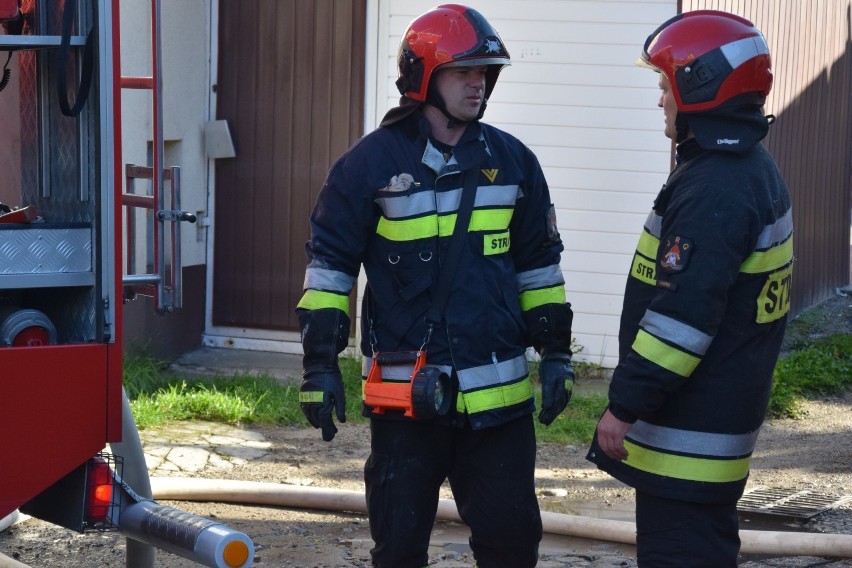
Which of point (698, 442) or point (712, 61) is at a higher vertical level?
point (712, 61)

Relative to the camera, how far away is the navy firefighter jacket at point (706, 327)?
3133 mm

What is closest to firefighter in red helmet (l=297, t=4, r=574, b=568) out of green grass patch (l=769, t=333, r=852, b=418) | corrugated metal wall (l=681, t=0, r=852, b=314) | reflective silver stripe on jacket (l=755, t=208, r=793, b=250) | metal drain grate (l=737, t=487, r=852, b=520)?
reflective silver stripe on jacket (l=755, t=208, r=793, b=250)

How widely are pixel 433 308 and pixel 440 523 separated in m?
1.87

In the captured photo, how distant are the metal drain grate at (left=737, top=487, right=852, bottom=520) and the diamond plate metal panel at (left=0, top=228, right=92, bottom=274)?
3.60 meters

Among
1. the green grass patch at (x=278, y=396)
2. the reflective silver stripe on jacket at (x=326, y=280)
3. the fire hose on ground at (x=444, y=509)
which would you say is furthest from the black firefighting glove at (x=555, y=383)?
the green grass patch at (x=278, y=396)

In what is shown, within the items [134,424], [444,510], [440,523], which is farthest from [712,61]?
[440,523]

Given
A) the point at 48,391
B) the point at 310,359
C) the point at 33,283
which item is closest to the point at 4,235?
the point at 33,283

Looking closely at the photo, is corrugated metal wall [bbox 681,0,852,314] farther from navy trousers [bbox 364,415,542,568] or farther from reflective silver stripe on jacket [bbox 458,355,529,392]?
navy trousers [bbox 364,415,542,568]

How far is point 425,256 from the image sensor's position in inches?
148

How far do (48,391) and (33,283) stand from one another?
0.29 m

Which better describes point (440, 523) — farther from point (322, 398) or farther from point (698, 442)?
point (698, 442)

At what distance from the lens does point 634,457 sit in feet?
11.1

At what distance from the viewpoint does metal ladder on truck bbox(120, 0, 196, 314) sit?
158 inches

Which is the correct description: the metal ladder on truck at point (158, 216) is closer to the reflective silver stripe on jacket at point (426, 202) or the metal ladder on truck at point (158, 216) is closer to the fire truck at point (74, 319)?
the fire truck at point (74, 319)
